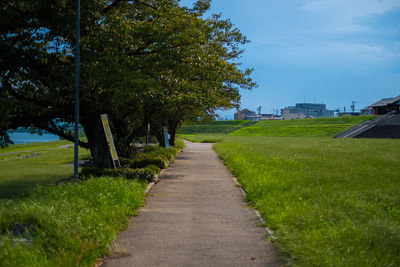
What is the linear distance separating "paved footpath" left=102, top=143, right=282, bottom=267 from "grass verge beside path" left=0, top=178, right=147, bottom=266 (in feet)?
0.93

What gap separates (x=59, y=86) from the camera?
519 inches

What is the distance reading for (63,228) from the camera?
212 inches

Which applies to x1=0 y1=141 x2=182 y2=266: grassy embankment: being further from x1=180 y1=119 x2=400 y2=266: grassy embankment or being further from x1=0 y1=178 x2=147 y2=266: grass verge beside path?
x1=180 y1=119 x2=400 y2=266: grassy embankment

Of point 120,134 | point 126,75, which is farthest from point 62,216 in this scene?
point 120,134

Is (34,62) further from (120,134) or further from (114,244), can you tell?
(114,244)

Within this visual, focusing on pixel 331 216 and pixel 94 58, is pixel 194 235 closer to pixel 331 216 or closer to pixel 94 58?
pixel 331 216

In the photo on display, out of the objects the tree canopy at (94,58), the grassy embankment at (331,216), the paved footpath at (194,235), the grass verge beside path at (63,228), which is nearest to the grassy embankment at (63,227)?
the grass verge beside path at (63,228)

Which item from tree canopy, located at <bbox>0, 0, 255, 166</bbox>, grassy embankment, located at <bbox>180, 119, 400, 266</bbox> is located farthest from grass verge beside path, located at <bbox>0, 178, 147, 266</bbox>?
tree canopy, located at <bbox>0, 0, 255, 166</bbox>

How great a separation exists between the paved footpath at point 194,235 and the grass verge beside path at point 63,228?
0.28 meters

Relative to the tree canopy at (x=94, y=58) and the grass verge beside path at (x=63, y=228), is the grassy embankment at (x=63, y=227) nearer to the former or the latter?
the grass verge beside path at (x=63, y=228)

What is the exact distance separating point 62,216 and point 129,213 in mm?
2148

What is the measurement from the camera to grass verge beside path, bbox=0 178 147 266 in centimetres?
465

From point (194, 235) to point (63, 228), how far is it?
7.08ft

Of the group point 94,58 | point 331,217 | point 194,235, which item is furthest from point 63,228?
point 94,58
